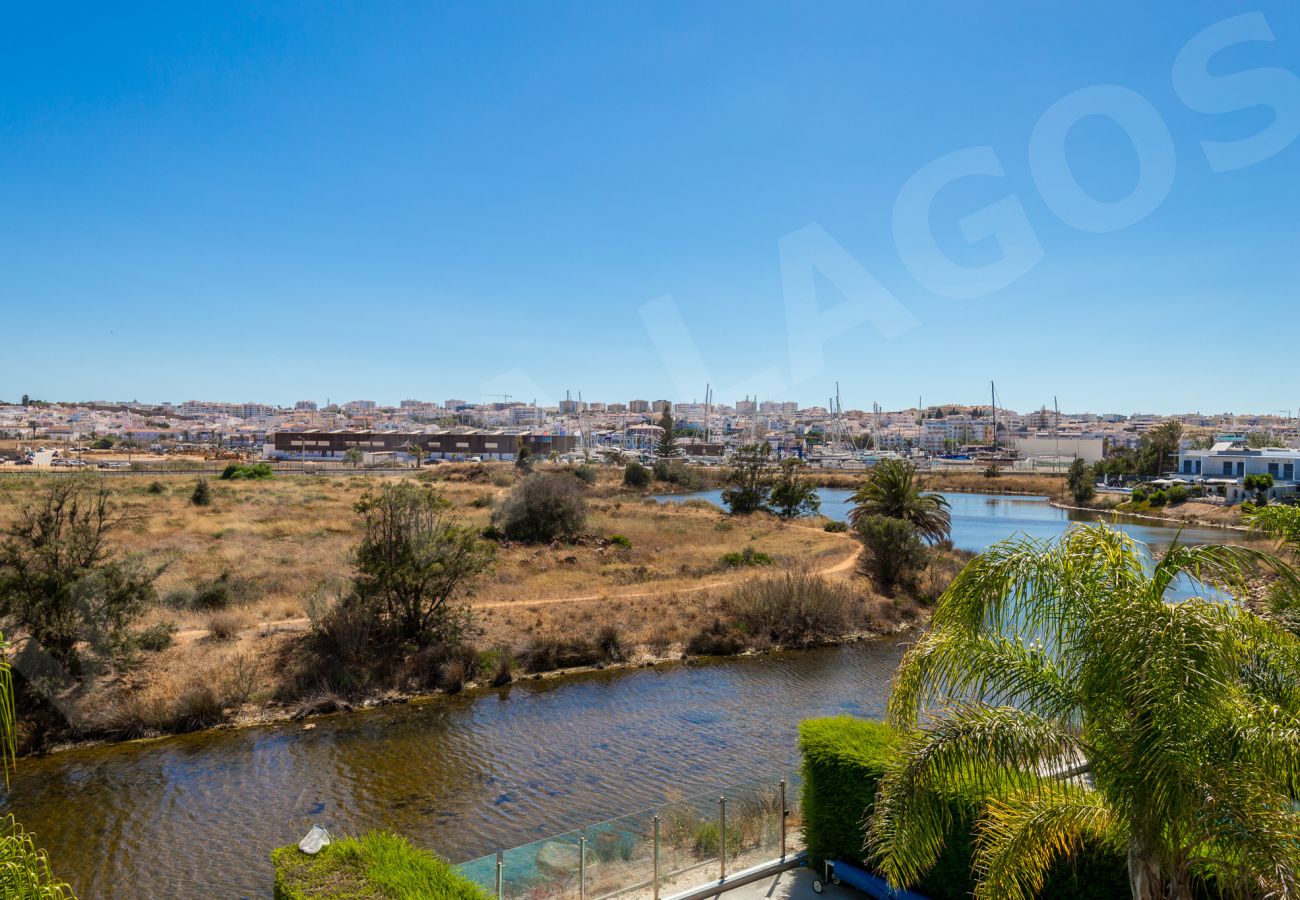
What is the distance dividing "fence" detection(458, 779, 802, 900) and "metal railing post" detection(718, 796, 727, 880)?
10 mm

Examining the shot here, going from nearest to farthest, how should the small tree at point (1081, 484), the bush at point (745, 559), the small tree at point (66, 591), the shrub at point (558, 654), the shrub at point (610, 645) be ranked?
1. the small tree at point (66, 591)
2. the shrub at point (558, 654)
3. the shrub at point (610, 645)
4. the bush at point (745, 559)
5. the small tree at point (1081, 484)

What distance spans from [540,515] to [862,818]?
94.9ft

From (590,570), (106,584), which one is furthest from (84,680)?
(590,570)

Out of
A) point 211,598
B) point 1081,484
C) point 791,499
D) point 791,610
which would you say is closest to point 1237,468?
point 1081,484

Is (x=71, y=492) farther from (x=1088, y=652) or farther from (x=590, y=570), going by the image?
(x=1088, y=652)

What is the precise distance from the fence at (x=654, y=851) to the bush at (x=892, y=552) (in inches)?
864

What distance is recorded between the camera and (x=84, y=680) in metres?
16.6

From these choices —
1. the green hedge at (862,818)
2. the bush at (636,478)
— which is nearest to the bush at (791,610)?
the green hedge at (862,818)

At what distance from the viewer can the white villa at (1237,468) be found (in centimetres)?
6349

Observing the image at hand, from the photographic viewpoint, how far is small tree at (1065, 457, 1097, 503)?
7156cm

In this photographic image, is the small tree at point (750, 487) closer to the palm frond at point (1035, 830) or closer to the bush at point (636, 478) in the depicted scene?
the bush at point (636, 478)

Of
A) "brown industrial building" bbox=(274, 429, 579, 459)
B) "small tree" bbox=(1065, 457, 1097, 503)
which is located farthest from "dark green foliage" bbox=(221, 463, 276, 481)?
"small tree" bbox=(1065, 457, 1097, 503)

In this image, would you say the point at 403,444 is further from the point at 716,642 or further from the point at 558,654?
the point at 558,654

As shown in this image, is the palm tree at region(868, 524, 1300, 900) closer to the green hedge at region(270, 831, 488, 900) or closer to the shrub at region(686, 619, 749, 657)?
the green hedge at region(270, 831, 488, 900)
